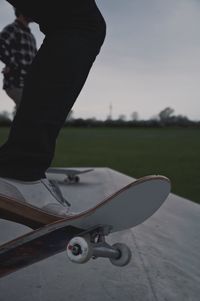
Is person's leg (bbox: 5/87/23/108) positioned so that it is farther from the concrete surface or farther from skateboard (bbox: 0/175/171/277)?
skateboard (bbox: 0/175/171/277)

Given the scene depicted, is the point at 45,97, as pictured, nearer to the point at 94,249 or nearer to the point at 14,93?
the point at 94,249

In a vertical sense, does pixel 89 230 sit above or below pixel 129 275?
above

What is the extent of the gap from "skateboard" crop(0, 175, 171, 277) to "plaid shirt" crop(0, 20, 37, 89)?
4.07m

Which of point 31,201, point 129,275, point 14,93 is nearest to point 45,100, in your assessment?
point 31,201

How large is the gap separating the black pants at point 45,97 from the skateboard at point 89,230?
0.58 ft

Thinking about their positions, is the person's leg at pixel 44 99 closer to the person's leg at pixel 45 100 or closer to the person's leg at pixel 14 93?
the person's leg at pixel 45 100

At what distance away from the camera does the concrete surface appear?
3.85 ft

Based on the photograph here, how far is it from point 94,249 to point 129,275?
39 cm

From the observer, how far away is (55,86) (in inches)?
44.1

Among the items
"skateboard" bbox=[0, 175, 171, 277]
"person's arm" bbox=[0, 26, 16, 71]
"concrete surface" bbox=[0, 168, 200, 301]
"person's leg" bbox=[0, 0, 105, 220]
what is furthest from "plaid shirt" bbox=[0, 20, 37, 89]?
"skateboard" bbox=[0, 175, 171, 277]

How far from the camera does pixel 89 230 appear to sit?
103 cm

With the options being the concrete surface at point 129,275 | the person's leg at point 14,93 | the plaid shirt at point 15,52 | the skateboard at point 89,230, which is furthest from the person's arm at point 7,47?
the skateboard at point 89,230

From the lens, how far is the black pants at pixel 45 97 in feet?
3.66

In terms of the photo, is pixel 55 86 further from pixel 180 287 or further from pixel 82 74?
pixel 180 287
